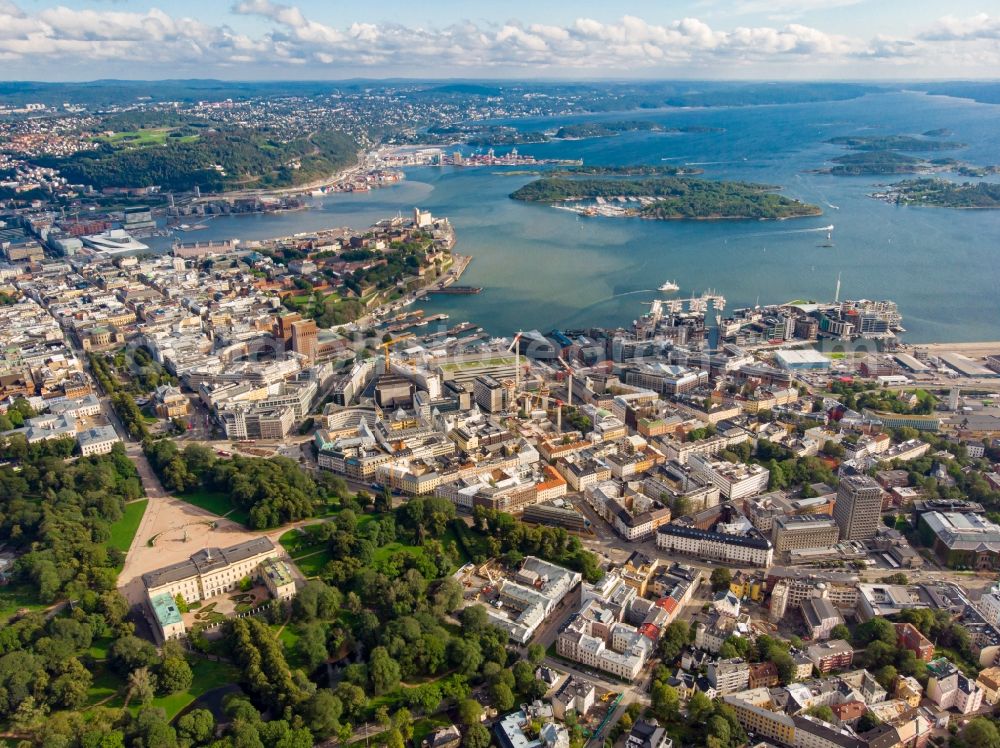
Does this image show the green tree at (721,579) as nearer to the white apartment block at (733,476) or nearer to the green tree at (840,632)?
the green tree at (840,632)

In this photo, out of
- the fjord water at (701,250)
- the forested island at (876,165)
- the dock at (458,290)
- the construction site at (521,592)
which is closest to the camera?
the construction site at (521,592)

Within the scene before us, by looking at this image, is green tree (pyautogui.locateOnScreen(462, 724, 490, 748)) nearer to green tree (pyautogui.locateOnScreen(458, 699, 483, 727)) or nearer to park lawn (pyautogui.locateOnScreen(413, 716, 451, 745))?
green tree (pyautogui.locateOnScreen(458, 699, 483, 727))

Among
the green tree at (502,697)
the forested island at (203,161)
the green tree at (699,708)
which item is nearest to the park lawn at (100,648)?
the green tree at (502,697)

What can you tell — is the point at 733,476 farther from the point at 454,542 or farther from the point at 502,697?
the point at 502,697

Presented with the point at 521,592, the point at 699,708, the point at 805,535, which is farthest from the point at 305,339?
the point at 699,708

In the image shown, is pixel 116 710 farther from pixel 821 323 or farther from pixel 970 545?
pixel 821 323

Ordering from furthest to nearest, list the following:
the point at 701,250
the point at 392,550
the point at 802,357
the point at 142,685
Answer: the point at 701,250 < the point at 802,357 < the point at 392,550 < the point at 142,685

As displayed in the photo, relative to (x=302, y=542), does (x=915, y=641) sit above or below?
above
